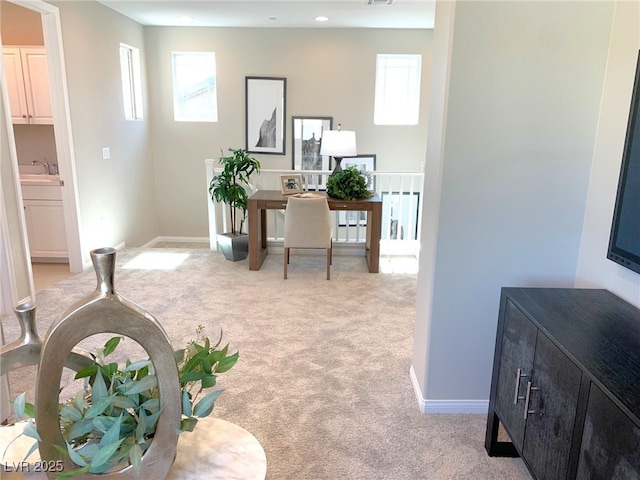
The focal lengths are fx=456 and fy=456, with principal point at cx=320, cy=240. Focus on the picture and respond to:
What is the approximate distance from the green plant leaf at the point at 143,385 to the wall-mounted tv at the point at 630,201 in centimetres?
166

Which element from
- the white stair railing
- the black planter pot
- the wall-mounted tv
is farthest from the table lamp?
the wall-mounted tv

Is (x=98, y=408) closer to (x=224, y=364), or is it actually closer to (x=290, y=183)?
(x=224, y=364)

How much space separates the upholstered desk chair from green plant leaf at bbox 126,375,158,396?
10.4 feet

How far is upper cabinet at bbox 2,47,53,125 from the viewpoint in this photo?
4.47 meters

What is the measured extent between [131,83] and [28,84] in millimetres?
1622

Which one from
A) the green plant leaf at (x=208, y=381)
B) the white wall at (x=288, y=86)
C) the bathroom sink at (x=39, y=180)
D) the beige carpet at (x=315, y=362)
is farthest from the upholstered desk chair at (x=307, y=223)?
the green plant leaf at (x=208, y=381)

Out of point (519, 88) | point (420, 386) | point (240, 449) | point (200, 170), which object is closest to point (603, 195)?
point (519, 88)

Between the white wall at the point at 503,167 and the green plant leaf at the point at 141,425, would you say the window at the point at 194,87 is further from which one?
the green plant leaf at the point at 141,425

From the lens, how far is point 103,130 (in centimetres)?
505

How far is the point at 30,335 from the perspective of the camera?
1.10 metres

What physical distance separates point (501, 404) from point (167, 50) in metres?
6.14

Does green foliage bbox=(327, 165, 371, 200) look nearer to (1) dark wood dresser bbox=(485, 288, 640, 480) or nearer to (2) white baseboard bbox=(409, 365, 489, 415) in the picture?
(2) white baseboard bbox=(409, 365, 489, 415)

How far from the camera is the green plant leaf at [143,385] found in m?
1.07

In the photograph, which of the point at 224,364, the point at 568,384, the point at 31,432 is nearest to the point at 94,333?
the point at 31,432
